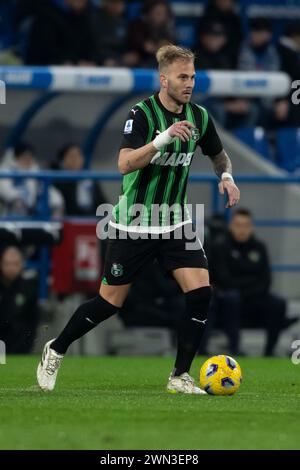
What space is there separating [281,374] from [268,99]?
7.92 m

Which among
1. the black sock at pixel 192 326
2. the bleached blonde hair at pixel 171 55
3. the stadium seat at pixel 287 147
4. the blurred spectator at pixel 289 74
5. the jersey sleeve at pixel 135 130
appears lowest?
the black sock at pixel 192 326

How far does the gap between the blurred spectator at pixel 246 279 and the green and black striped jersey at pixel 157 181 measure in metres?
5.31

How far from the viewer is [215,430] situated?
22.9 ft

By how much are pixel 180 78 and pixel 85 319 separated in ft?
5.66

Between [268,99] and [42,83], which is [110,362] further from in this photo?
[268,99]

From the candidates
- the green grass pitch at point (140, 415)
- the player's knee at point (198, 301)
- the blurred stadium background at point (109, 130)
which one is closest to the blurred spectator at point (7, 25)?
the blurred stadium background at point (109, 130)

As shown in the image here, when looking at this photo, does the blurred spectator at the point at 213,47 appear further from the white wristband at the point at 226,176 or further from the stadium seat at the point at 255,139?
the white wristband at the point at 226,176

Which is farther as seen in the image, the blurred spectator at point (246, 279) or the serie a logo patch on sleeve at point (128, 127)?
the blurred spectator at point (246, 279)

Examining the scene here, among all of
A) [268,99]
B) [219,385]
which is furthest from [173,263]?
[268,99]

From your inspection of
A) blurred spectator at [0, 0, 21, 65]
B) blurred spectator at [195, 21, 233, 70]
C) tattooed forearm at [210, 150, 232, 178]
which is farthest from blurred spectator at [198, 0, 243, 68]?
tattooed forearm at [210, 150, 232, 178]

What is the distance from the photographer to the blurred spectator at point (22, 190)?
14633 millimetres

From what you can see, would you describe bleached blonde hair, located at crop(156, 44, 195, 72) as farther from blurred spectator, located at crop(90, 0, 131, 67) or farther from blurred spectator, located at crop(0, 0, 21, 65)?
blurred spectator, located at crop(0, 0, 21, 65)

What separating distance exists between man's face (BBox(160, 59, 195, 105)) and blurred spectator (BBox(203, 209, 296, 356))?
562 centimetres

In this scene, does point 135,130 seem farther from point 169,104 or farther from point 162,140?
point 162,140
